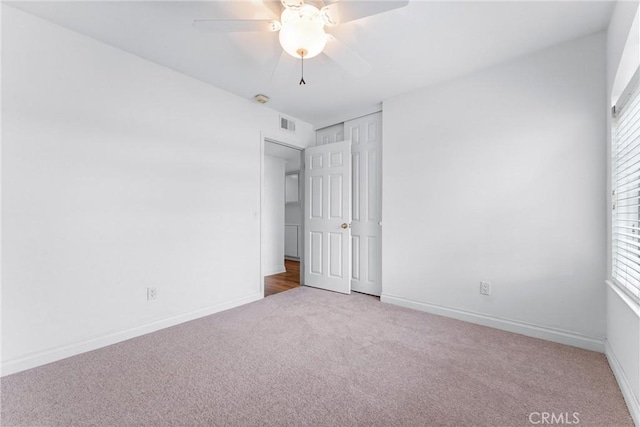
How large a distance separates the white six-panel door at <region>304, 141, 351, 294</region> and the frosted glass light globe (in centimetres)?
198

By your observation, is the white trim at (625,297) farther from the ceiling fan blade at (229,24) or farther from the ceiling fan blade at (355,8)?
the ceiling fan blade at (229,24)

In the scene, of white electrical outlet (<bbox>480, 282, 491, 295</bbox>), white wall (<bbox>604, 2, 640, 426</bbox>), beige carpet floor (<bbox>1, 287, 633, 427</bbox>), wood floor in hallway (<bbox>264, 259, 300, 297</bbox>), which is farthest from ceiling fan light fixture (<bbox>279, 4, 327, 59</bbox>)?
wood floor in hallway (<bbox>264, 259, 300, 297</bbox>)

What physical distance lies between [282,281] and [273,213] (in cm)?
137

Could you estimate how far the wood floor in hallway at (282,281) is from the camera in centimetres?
392

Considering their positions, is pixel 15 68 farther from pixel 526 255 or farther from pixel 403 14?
pixel 526 255

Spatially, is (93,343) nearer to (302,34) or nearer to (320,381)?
(320,381)

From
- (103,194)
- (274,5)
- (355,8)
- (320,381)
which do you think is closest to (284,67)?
(274,5)

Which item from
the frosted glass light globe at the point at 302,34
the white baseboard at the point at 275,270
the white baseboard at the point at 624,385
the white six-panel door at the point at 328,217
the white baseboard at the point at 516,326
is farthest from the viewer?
the white baseboard at the point at 275,270

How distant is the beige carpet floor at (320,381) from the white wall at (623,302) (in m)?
0.11

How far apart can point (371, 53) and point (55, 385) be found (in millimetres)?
3318

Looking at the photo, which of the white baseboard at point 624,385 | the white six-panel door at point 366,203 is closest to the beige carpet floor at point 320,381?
the white baseboard at point 624,385

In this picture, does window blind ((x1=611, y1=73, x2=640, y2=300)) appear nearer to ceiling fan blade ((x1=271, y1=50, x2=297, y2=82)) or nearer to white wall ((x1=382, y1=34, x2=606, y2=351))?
white wall ((x1=382, y1=34, x2=606, y2=351))

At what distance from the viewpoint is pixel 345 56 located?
193cm

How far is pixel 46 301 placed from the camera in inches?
76.1
